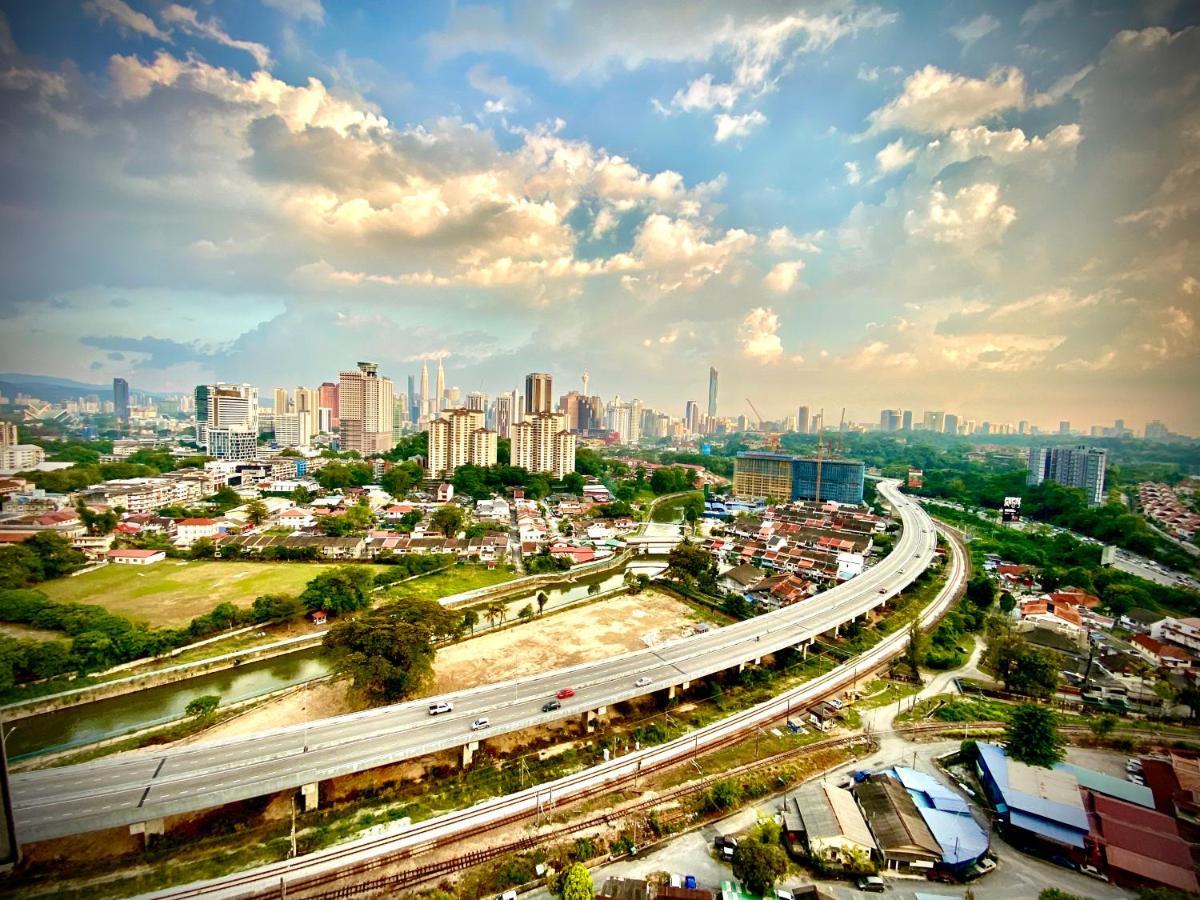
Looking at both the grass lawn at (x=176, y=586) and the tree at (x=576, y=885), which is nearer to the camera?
the tree at (x=576, y=885)

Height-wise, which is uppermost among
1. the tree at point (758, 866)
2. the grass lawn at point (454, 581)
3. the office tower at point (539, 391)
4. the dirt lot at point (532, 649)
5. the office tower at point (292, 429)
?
the office tower at point (539, 391)

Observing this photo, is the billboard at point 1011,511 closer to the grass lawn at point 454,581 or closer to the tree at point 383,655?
the grass lawn at point 454,581

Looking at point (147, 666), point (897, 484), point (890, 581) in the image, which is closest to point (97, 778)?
point (147, 666)

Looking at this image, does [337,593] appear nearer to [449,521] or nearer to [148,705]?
[148,705]

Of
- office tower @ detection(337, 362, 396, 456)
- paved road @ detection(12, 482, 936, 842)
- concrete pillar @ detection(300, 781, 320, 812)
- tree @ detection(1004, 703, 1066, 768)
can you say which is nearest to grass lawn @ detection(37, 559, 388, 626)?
paved road @ detection(12, 482, 936, 842)

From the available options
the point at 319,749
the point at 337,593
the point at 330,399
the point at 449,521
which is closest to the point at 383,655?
the point at 319,749

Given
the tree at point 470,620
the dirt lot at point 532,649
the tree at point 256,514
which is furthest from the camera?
the tree at point 256,514

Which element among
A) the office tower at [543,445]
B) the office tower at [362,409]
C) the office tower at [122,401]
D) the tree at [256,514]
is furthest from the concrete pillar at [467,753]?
the office tower at [362,409]
